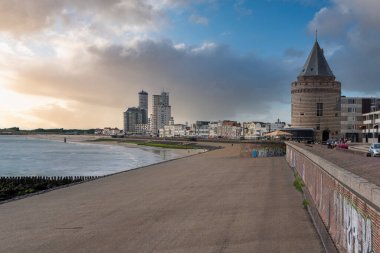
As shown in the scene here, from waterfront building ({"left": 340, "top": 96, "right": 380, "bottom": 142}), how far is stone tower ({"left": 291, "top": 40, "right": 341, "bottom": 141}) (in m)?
5.38

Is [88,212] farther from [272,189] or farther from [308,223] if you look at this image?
[272,189]

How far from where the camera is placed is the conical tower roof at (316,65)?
111 meters

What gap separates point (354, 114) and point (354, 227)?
112 m

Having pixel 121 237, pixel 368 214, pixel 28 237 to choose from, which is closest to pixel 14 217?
pixel 28 237

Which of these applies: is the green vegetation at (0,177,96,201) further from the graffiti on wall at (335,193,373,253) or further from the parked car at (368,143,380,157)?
the graffiti on wall at (335,193,373,253)

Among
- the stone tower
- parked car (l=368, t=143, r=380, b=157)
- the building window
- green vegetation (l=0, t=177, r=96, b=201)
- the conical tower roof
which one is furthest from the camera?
the conical tower roof

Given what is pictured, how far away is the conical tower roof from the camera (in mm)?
111250

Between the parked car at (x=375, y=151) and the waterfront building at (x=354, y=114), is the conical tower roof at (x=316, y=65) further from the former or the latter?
the parked car at (x=375, y=151)

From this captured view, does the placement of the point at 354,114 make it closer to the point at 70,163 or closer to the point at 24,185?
the point at 70,163

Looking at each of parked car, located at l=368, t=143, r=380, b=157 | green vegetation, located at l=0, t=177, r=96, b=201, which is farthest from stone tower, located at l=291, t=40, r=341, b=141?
green vegetation, located at l=0, t=177, r=96, b=201

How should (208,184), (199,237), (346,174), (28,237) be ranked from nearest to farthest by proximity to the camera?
(346,174)
(199,237)
(28,237)
(208,184)

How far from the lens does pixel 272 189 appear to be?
2781 centimetres

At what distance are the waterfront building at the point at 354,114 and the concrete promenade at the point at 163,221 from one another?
90705mm

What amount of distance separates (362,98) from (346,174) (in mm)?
114489
